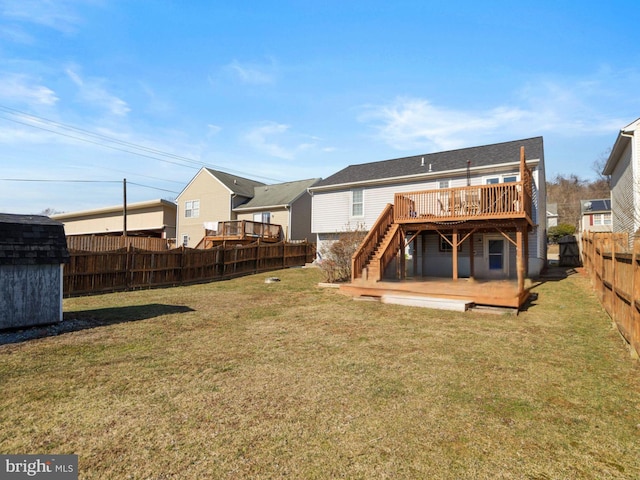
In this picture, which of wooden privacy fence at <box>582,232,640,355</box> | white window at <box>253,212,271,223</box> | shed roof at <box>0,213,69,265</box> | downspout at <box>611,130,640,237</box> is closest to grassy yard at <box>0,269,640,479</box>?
wooden privacy fence at <box>582,232,640,355</box>

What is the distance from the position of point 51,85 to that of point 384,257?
1554 centimetres

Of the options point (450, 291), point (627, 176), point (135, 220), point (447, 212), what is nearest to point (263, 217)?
point (135, 220)

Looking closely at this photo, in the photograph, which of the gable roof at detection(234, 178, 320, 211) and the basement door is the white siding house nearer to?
the basement door

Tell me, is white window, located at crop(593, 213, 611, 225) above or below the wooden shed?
above

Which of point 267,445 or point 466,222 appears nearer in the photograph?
point 267,445

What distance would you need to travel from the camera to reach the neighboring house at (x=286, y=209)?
1049 inches

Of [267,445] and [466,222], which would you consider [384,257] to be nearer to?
[466,222]

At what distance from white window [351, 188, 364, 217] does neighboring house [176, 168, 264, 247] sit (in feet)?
42.6

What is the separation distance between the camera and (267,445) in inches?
126

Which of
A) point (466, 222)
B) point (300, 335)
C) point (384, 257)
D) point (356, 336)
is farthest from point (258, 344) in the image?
point (466, 222)

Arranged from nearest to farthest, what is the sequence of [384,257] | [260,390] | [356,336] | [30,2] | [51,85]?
[260,390] → [356,336] → [30,2] → [384,257] → [51,85]

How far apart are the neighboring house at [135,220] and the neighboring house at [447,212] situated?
729 inches

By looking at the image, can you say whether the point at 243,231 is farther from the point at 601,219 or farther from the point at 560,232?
the point at 601,219

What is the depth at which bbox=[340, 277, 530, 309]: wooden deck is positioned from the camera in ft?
30.2
